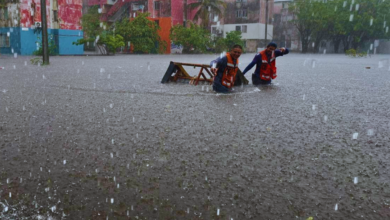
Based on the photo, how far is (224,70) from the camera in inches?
280

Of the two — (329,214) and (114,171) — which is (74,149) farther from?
(329,214)

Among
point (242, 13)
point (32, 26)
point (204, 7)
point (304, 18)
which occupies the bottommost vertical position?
point (32, 26)

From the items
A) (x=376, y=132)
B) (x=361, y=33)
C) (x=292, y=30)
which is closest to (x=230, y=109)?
(x=376, y=132)

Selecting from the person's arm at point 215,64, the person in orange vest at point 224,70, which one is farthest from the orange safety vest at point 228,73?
the person's arm at point 215,64

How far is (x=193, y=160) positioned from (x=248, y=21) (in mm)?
47122

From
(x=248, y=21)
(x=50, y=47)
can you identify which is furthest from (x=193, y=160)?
(x=248, y=21)

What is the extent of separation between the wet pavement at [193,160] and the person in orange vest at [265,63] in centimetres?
244

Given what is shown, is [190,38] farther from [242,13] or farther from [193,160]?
[193,160]

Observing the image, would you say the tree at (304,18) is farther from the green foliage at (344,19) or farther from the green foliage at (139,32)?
the green foliage at (139,32)

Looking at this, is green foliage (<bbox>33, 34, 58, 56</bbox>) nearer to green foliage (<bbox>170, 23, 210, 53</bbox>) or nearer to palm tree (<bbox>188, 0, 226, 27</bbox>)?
green foliage (<bbox>170, 23, 210, 53</bbox>)

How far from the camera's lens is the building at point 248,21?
47.7 meters

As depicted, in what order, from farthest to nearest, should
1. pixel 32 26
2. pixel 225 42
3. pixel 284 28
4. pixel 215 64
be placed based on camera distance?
pixel 284 28 < pixel 225 42 < pixel 32 26 < pixel 215 64

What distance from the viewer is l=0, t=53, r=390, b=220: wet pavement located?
227 cm

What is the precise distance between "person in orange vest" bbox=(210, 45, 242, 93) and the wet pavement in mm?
1223
